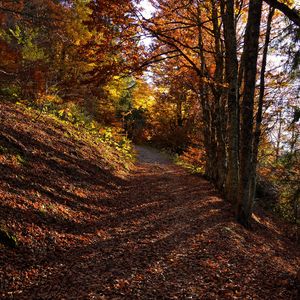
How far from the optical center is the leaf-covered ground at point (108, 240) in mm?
4258

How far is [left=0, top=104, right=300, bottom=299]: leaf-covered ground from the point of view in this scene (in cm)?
426

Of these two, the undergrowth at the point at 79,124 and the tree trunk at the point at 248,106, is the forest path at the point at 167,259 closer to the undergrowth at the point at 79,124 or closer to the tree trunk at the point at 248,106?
the tree trunk at the point at 248,106

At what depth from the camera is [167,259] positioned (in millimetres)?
5273

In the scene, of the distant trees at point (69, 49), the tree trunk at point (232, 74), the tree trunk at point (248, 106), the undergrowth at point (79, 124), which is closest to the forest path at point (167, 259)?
the tree trunk at point (248, 106)

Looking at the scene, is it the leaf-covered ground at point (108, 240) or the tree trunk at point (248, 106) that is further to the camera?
the tree trunk at point (248, 106)

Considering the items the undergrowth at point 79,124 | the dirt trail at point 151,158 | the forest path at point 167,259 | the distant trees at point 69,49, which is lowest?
the forest path at point 167,259

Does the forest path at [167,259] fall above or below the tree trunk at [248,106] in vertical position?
below

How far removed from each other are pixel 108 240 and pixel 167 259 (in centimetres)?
128

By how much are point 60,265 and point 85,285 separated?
2.15 ft

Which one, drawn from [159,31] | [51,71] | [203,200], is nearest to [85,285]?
[203,200]

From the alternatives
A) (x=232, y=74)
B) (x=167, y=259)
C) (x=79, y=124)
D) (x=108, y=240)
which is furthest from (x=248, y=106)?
(x=79, y=124)

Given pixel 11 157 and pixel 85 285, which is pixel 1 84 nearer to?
pixel 11 157

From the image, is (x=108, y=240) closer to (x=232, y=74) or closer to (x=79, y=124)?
(x=232, y=74)

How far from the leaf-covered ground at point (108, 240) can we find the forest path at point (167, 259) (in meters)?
0.02
